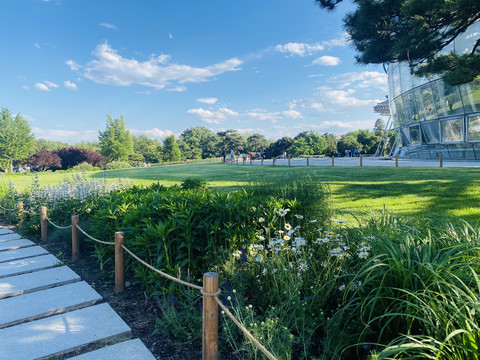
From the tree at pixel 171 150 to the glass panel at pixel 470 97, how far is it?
161 ft

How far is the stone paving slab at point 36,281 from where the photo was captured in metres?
3.81

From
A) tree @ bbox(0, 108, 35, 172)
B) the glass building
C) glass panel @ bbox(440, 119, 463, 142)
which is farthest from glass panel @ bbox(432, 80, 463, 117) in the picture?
tree @ bbox(0, 108, 35, 172)

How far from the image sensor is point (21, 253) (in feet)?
17.8

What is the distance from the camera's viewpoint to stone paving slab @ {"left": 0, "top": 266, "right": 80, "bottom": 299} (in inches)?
150

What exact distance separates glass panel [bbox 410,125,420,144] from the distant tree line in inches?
1017

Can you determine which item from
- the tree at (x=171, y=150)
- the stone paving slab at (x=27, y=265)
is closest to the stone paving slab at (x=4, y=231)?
the stone paving slab at (x=27, y=265)

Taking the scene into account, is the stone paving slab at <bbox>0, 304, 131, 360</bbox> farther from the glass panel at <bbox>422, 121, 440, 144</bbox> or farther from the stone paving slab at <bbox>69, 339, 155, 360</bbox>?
the glass panel at <bbox>422, 121, 440, 144</bbox>

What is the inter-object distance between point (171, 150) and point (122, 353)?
198 ft

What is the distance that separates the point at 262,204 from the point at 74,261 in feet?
10.8

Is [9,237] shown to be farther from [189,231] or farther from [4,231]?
[189,231]

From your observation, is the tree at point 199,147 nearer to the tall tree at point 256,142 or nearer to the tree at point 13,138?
the tall tree at point 256,142

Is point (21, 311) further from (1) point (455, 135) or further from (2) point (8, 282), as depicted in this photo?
(1) point (455, 135)

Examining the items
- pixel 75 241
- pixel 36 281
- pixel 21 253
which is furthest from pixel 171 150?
pixel 36 281

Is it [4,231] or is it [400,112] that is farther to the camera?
[400,112]
